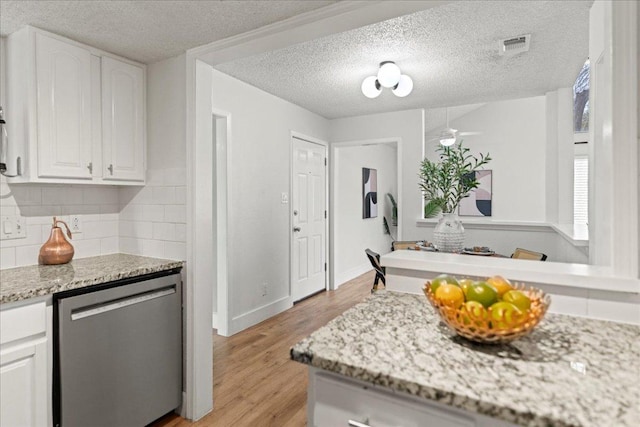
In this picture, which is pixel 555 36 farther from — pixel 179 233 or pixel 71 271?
pixel 71 271

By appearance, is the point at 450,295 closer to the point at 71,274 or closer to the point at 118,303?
the point at 118,303

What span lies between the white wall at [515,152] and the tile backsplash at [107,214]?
6.51 meters

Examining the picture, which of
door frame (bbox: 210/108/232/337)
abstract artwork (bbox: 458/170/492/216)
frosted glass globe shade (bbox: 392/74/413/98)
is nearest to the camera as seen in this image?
frosted glass globe shade (bbox: 392/74/413/98)

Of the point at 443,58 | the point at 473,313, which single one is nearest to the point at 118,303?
the point at 473,313

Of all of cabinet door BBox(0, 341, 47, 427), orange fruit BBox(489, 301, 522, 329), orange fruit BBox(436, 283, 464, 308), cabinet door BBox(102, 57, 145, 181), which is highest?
cabinet door BBox(102, 57, 145, 181)

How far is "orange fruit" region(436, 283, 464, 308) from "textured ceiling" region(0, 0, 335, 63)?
4.70 ft

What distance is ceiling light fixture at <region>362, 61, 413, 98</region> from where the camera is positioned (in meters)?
2.90

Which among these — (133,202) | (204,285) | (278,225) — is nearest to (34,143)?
(133,202)

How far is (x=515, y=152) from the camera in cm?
689

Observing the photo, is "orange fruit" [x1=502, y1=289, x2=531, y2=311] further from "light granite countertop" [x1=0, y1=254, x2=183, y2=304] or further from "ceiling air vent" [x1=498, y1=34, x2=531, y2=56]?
"ceiling air vent" [x1=498, y1=34, x2=531, y2=56]

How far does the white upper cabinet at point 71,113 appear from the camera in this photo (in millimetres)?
1907

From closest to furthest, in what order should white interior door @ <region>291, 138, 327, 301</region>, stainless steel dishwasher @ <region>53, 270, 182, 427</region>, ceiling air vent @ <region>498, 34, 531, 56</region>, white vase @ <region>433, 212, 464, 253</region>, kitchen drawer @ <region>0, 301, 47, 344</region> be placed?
kitchen drawer @ <region>0, 301, 47, 344</region> < stainless steel dishwasher @ <region>53, 270, 182, 427</region> < ceiling air vent @ <region>498, 34, 531, 56</region> < white vase @ <region>433, 212, 464, 253</region> < white interior door @ <region>291, 138, 327, 301</region>

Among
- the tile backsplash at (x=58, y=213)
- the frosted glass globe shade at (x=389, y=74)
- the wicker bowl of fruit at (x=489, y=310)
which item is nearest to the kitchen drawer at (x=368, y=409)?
the wicker bowl of fruit at (x=489, y=310)

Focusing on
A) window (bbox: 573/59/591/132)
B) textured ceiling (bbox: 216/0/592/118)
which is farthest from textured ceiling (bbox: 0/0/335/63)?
window (bbox: 573/59/591/132)
